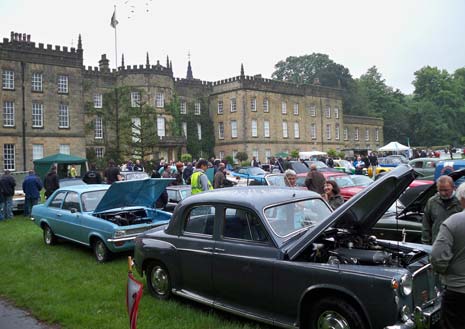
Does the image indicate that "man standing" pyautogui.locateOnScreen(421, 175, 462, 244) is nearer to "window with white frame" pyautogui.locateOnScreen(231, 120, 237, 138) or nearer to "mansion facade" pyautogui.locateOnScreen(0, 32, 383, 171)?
"mansion facade" pyautogui.locateOnScreen(0, 32, 383, 171)

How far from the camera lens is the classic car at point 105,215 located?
9023mm

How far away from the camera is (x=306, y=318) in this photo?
486 centimetres

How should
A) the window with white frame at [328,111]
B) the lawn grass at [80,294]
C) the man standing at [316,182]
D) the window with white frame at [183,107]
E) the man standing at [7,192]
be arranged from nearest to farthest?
the lawn grass at [80,294] < the man standing at [316,182] < the man standing at [7,192] < the window with white frame at [183,107] < the window with white frame at [328,111]

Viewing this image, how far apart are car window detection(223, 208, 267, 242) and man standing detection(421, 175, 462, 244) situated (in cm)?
261

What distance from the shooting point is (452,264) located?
12.7ft

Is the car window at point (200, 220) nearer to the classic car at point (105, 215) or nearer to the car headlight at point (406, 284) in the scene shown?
the car headlight at point (406, 284)

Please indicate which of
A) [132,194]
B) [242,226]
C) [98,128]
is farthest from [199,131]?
[242,226]

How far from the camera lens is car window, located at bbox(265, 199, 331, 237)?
5520 millimetres

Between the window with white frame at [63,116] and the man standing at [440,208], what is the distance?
131ft

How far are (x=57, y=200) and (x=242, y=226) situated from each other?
707 centimetres

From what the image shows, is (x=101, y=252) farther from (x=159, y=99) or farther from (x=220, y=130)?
(x=220, y=130)

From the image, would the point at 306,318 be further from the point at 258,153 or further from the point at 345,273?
the point at 258,153

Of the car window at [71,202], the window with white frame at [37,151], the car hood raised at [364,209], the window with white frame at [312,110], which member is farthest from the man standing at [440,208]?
the window with white frame at [312,110]

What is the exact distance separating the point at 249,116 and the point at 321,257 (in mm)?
49001
